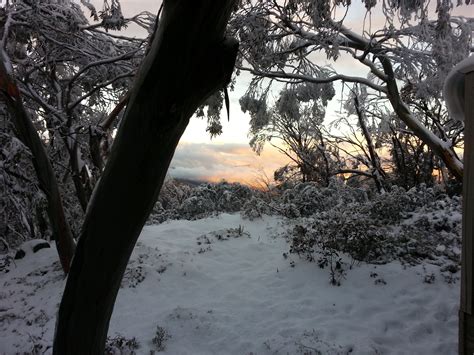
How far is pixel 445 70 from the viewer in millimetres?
7262

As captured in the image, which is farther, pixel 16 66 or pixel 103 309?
pixel 16 66

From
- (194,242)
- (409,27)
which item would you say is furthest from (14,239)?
(409,27)

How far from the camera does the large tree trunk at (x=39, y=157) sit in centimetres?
538

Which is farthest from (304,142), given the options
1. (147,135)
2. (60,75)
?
(147,135)

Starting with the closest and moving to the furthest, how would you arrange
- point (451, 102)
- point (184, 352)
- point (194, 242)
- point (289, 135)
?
1. point (451, 102)
2. point (184, 352)
3. point (194, 242)
4. point (289, 135)

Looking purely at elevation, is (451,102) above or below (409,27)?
below

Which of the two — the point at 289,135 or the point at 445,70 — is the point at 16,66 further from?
the point at 289,135

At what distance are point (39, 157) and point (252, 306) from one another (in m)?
4.30

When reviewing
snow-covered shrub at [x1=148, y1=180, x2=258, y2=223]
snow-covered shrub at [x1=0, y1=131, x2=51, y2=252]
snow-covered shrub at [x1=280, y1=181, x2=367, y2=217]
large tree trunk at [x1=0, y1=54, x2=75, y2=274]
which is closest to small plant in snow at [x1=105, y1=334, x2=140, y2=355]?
snow-covered shrub at [x1=0, y1=131, x2=51, y2=252]

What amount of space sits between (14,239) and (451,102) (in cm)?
967

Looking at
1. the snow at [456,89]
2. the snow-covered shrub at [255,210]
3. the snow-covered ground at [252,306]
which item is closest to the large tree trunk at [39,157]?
the snow-covered ground at [252,306]

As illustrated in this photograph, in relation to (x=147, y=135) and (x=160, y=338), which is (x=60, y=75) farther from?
(x=147, y=135)

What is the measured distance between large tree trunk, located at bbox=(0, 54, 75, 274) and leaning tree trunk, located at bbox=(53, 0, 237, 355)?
439 cm

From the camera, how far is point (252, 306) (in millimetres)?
5629
